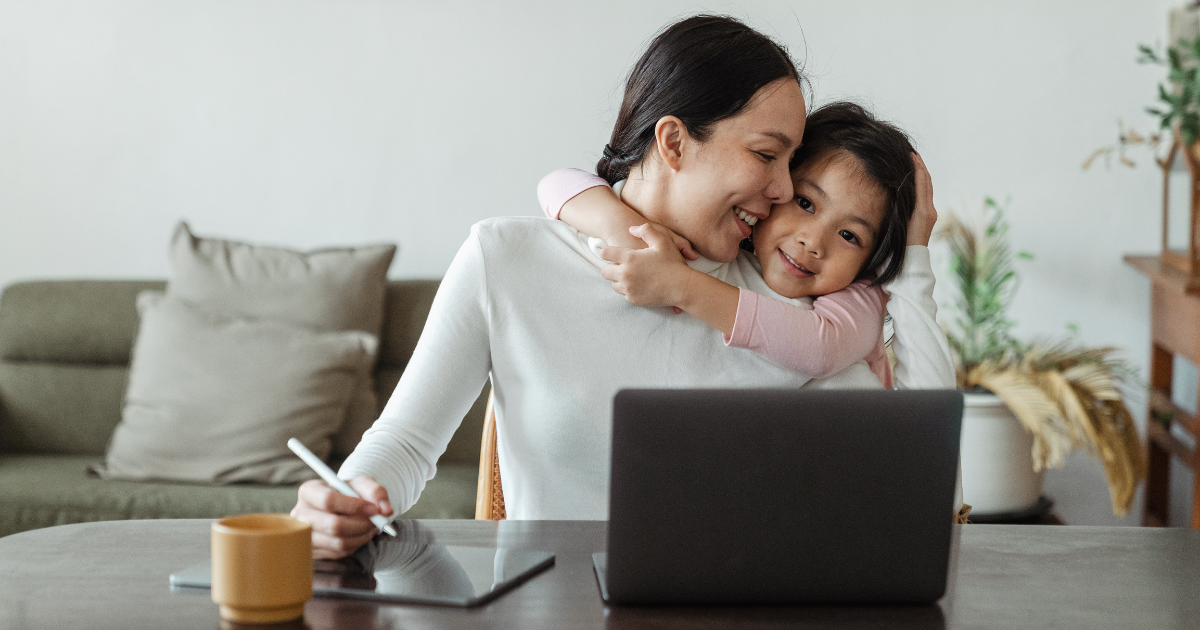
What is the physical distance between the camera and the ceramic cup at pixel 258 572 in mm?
717

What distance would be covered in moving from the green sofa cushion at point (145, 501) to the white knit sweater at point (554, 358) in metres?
1.01

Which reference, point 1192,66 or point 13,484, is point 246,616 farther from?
point 1192,66

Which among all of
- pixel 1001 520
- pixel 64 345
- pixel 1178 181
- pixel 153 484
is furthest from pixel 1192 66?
pixel 64 345

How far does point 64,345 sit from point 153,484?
60 cm

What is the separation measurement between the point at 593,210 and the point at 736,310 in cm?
22

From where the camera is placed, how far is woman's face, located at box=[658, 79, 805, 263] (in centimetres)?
122

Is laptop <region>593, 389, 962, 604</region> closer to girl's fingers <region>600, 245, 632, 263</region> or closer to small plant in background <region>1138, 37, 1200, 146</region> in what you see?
girl's fingers <region>600, 245, 632, 263</region>

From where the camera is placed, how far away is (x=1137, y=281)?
109 inches

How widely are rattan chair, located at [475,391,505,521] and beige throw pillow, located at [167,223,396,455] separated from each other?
132 cm

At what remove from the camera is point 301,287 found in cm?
259

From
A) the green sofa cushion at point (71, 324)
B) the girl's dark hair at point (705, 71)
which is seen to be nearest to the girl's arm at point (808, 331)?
the girl's dark hair at point (705, 71)

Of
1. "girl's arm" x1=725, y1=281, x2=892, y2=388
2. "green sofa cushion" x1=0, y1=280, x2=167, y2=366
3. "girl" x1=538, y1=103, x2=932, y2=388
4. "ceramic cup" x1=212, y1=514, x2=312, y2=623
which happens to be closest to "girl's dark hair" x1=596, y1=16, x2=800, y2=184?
"girl" x1=538, y1=103, x2=932, y2=388

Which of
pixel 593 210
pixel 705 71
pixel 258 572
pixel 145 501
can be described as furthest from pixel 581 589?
pixel 145 501

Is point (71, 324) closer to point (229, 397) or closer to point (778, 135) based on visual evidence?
point (229, 397)
